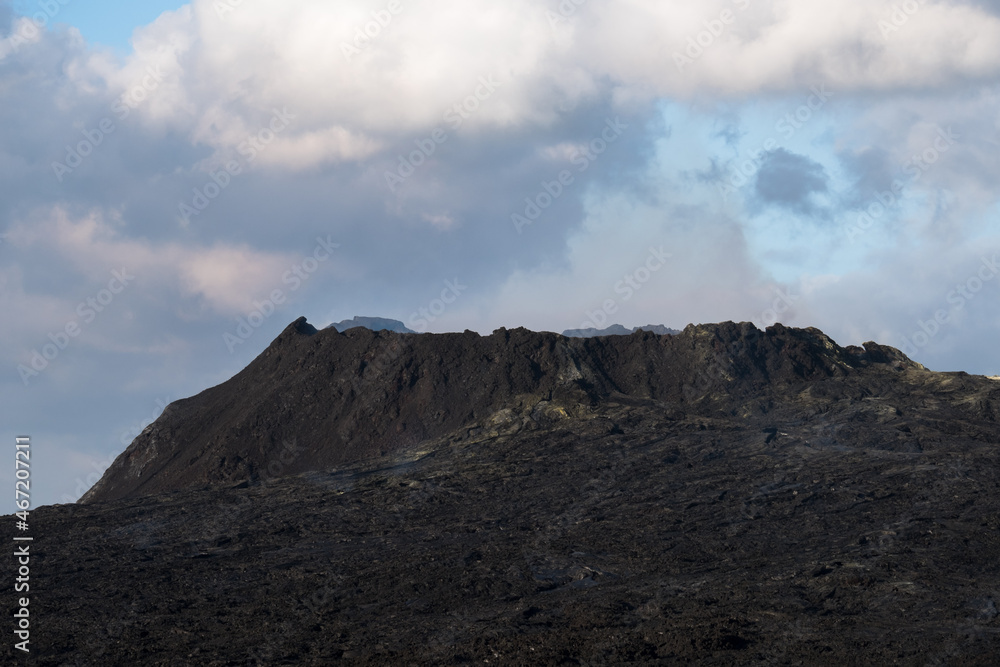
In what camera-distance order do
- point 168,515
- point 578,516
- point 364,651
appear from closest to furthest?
1. point 364,651
2. point 578,516
3. point 168,515

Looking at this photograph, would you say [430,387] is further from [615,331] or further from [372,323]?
[372,323]

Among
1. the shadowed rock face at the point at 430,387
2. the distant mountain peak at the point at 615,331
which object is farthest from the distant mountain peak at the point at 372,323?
the shadowed rock face at the point at 430,387

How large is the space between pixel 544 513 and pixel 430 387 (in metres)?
17.2

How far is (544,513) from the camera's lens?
38000mm

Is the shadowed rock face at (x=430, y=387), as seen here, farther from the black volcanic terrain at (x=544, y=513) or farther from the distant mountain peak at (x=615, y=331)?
the distant mountain peak at (x=615, y=331)

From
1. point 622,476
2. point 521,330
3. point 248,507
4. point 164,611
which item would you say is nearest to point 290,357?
point 521,330

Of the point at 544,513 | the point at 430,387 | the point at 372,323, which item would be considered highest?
the point at 372,323

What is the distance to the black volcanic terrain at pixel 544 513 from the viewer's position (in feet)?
80.9

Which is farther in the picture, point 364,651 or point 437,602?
point 437,602

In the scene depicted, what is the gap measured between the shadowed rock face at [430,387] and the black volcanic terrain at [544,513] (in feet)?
0.54

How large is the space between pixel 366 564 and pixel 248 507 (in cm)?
1049

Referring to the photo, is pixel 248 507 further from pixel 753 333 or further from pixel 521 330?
pixel 753 333

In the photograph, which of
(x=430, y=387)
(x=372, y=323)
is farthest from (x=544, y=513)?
(x=372, y=323)

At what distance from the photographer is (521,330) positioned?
57.0 metres
